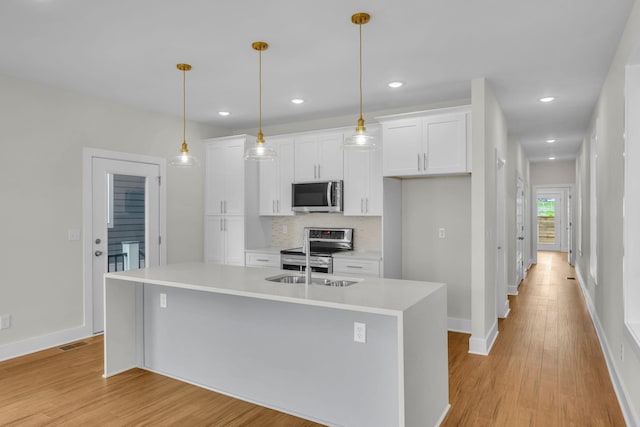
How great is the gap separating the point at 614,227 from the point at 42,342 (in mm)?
5145

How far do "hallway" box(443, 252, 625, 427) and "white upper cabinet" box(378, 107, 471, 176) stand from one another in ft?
5.99

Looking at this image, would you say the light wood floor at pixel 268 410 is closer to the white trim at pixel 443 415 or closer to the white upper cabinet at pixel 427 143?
the white trim at pixel 443 415

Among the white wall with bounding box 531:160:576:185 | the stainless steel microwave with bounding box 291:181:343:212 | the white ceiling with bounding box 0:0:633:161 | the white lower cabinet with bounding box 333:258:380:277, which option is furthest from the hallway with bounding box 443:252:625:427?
the white wall with bounding box 531:160:576:185

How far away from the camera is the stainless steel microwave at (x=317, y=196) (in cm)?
504

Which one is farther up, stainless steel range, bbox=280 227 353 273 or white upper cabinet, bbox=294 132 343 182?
white upper cabinet, bbox=294 132 343 182

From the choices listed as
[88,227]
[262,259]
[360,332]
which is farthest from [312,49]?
[88,227]

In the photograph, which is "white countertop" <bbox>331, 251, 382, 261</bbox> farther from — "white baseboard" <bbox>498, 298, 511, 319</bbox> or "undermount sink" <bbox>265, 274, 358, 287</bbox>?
"white baseboard" <bbox>498, 298, 511, 319</bbox>

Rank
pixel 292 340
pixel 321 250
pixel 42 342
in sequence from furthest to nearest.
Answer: pixel 321 250
pixel 42 342
pixel 292 340

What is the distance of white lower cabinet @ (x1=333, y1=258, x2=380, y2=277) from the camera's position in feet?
15.3

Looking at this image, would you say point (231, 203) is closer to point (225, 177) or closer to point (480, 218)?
point (225, 177)

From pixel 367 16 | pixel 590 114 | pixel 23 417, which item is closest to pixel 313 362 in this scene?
pixel 23 417

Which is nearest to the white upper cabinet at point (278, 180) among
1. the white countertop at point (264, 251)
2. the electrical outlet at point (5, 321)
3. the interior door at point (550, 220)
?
the white countertop at point (264, 251)

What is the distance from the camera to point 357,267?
15.6ft

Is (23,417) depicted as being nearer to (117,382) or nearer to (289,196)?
(117,382)
